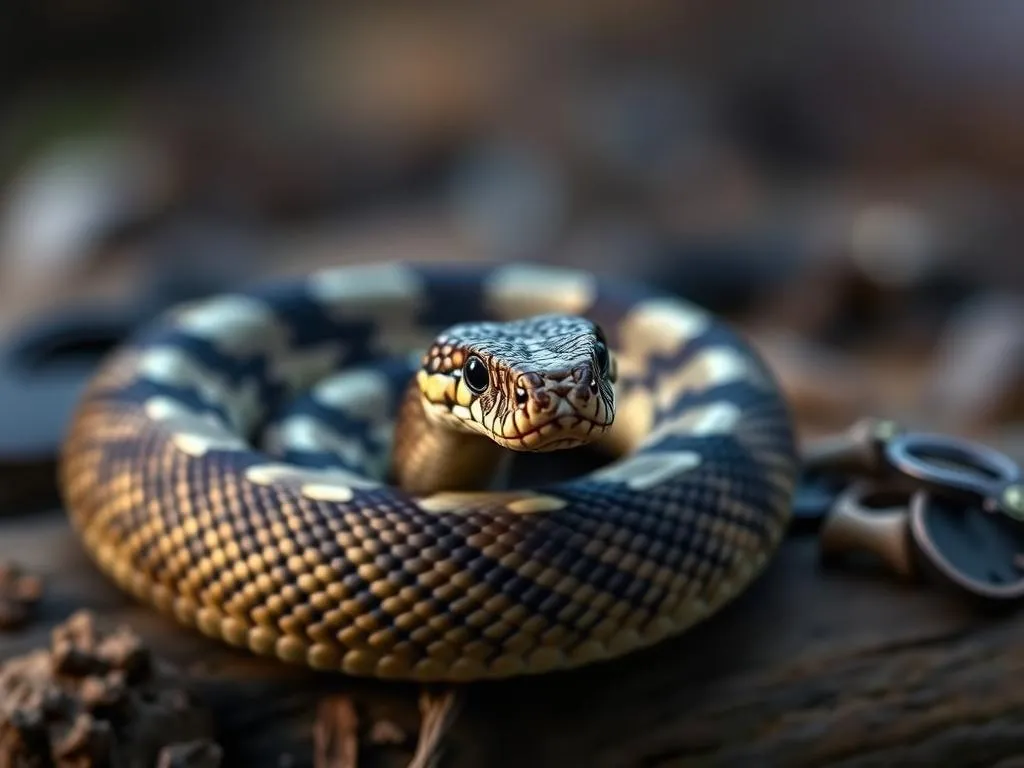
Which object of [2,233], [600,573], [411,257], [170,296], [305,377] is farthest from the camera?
[2,233]

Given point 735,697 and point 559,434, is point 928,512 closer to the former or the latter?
point 735,697

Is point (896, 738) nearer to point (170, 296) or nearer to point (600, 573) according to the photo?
point (600, 573)

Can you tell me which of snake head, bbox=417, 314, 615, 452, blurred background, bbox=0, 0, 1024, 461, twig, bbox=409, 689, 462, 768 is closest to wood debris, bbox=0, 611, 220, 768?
twig, bbox=409, 689, 462, 768

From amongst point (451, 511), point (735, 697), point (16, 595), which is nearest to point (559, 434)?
point (451, 511)

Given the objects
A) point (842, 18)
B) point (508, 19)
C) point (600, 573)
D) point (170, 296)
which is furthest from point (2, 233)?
point (600, 573)

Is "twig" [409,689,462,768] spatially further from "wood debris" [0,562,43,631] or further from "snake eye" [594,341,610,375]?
"wood debris" [0,562,43,631]

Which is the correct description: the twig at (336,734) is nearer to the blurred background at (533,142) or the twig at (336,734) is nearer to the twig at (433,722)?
the twig at (433,722)
